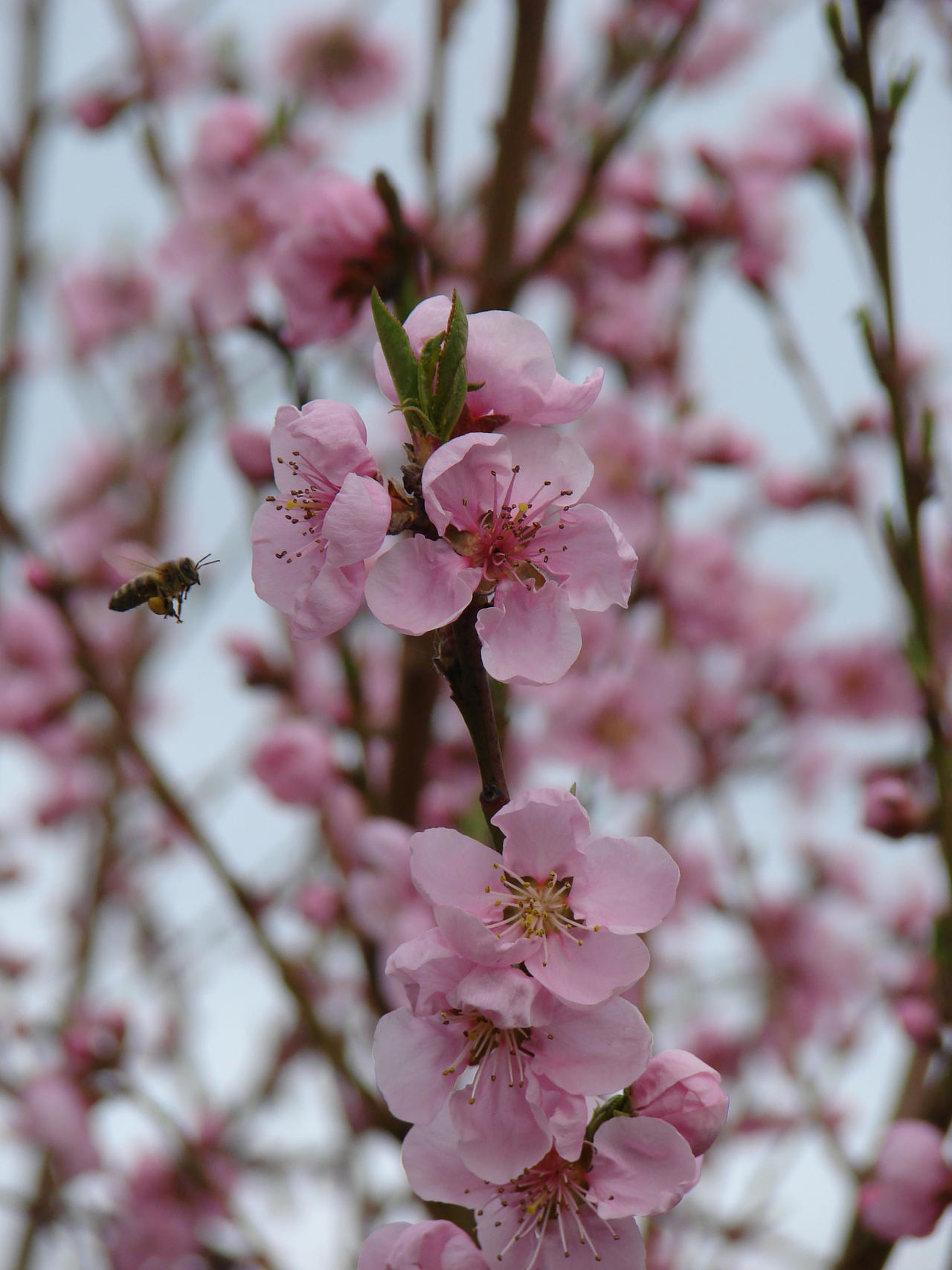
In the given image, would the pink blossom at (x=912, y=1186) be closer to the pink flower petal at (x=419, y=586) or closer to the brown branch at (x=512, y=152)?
the pink flower petal at (x=419, y=586)

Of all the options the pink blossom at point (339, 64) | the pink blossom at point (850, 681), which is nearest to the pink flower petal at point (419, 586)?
the pink blossom at point (850, 681)

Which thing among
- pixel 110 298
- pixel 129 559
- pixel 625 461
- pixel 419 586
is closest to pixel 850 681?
pixel 625 461

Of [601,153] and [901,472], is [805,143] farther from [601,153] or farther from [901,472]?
[901,472]

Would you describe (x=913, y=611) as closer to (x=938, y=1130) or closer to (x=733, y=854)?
(x=938, y=1130)

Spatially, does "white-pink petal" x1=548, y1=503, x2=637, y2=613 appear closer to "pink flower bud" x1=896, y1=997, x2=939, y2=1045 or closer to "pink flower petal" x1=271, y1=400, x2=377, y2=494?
"pink flower petal" x1=271, y1=400, x2=377, y2=494

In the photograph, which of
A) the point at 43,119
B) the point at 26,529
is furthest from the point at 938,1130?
the point at 43,119
